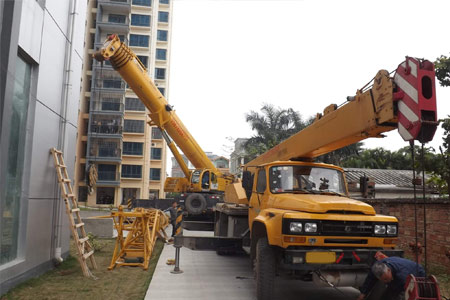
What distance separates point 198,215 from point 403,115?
1025 centimetres

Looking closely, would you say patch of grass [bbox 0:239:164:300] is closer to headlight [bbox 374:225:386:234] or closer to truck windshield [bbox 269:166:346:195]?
truck windshield [bbox 269:166:346:195]

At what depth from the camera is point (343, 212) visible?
208 inches

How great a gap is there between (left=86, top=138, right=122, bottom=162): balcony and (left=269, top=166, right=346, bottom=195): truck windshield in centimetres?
3367

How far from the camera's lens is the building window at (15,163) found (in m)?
5.82

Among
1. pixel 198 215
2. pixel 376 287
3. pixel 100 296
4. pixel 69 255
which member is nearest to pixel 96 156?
pixel 198 215

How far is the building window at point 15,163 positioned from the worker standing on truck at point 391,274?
5605mm

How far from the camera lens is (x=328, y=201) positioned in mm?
5289

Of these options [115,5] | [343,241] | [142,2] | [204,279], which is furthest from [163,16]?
[343,241]

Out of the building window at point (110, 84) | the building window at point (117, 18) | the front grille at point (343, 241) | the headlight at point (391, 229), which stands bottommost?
the front grille at point (343, 241)

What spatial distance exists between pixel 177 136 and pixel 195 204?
9.29 feet

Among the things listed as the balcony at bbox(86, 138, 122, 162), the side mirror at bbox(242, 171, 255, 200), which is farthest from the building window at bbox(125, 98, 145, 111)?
the side mirror at bbox(242, 171, 255, 200)

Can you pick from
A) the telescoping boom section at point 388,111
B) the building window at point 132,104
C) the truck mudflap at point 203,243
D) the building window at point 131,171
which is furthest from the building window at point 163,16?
the telescoping boom section at point 388,111

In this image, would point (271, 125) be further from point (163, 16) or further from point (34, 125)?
point (163, 16)

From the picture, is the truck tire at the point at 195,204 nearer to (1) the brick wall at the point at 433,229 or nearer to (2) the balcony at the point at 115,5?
(1) the brick wall at the point at 433,229
